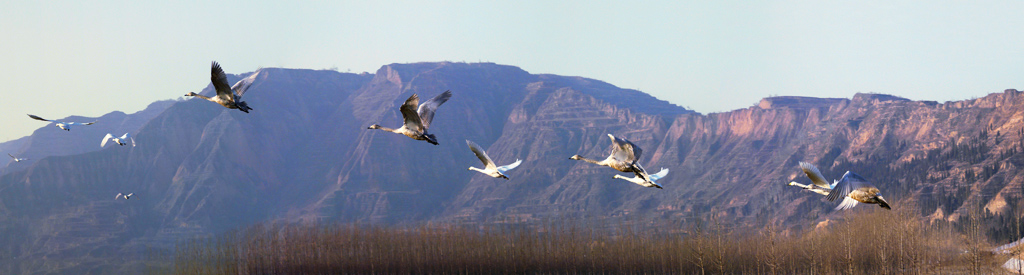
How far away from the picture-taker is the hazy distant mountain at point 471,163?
358 feet

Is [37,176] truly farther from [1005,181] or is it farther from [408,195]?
[1005,181]

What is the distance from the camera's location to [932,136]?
368 ft

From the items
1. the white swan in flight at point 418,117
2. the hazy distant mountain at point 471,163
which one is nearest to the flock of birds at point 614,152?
the white swan in flight at point 418,117

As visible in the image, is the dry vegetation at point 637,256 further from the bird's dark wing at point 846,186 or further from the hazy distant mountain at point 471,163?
the bird's dark wing at point 846,186

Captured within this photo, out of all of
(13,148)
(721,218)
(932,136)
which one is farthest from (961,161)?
(13,148)

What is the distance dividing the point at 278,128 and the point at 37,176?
1728 inches

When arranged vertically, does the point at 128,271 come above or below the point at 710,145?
below

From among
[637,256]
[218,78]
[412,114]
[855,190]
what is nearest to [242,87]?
[218,78]

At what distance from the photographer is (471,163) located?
160000 millimetres

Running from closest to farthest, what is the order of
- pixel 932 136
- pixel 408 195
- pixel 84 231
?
pixel 932 136 < pixel 84 231 < pixel 408 195

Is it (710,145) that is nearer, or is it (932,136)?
(932,136)

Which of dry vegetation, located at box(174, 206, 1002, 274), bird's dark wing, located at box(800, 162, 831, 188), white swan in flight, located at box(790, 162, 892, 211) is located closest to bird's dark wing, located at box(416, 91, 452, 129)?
bird's dark wing, located at box(800, 162, 831, 188)

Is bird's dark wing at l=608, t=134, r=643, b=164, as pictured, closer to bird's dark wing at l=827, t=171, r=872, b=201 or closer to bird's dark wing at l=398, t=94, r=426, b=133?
bird's dark wing at l=827, t=171, r=872, b=201

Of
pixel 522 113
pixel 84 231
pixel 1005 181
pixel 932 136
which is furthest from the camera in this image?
pixel 522 113
